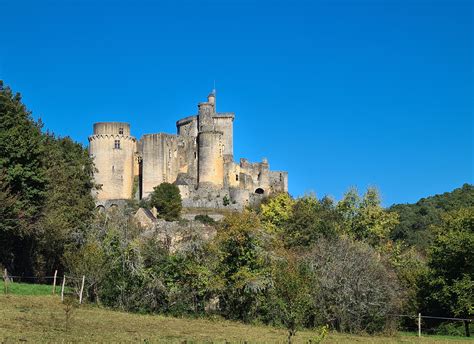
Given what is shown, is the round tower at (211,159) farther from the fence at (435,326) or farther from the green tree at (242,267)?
the green tree at (242,267)

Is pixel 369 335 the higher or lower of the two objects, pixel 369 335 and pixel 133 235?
the lower

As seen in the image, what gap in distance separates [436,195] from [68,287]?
256 feet

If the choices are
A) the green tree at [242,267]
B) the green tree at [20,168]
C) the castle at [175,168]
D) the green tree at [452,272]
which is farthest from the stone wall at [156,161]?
the green tree at [242,267]

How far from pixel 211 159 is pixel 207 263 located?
5748 centimetres

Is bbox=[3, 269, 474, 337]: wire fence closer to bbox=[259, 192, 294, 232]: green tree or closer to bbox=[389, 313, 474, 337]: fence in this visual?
bbox=[389, 313, 474, 337]: fence

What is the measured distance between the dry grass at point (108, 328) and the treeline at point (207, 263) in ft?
6.47

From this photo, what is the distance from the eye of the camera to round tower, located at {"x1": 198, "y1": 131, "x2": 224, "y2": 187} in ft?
308

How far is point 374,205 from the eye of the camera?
57625 mm

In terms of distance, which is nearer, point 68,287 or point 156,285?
point 156,285

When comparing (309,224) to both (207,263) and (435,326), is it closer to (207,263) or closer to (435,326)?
(435,326)

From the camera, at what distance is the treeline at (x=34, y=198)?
1508 inches

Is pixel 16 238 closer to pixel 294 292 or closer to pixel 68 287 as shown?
pixel 68 287


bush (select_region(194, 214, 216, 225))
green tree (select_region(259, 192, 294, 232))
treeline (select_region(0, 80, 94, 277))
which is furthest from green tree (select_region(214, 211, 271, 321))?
bush (select_region(194, 214, 216, 225))

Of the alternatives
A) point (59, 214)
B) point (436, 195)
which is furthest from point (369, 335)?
point (436, 195)
